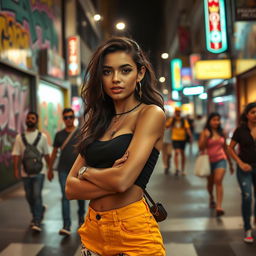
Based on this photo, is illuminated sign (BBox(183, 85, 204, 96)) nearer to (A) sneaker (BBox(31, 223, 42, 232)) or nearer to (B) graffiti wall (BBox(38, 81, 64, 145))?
(B) graffiti wall (BBox(38, 81, 64, 145))

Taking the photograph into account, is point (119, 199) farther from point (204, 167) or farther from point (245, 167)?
point (204, 167)

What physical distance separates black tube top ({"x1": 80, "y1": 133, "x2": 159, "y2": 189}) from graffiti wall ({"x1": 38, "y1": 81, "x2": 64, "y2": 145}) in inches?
412

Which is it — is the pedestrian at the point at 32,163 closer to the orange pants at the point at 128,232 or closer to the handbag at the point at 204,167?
the handbag at the point at 204,167

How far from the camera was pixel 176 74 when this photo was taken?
32.2 metres

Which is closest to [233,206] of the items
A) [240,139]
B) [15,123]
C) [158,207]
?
[240,139]

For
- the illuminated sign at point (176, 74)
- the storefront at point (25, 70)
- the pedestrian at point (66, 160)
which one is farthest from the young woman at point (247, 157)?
the illuminated sign at point (176, 74)

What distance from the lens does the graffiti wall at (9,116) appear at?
30.5ft

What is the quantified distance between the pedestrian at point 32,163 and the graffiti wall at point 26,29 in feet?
11.2

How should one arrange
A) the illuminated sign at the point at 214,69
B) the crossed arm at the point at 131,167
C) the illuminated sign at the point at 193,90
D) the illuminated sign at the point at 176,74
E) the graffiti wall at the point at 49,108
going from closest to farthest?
the crossed arm at the point at 131,167 < the graffiti wall at the point at 49,108 < the illuminated sign at the point at 214,69 < the illuminated sign at the point at 193,90 < the illuminated sign at the point at 176,74

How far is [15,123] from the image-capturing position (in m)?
10.3

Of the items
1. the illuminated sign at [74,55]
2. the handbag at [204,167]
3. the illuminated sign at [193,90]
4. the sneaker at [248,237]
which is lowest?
the sneaker at [248,237]

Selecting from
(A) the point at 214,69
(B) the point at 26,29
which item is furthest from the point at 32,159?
(A) the point at 214,69

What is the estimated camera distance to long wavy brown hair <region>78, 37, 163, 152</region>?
6.87 feet

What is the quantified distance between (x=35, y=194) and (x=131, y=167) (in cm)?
450
